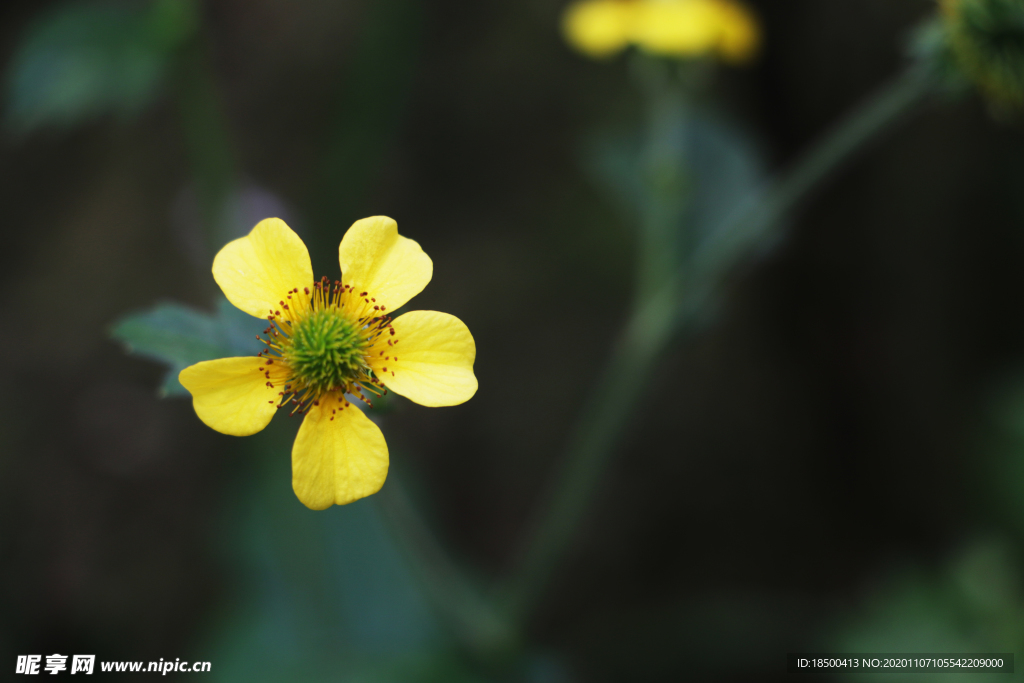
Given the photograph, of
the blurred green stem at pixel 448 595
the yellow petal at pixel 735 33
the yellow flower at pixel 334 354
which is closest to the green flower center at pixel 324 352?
the yellow flower at pixel 334 354

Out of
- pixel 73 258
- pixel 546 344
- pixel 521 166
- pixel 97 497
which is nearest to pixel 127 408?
pixel 97 497

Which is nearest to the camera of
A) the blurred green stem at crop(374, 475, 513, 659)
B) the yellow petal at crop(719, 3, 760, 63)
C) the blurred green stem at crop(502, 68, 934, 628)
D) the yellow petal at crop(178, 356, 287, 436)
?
the yellow petal at crop(178, 356, 287, 436)

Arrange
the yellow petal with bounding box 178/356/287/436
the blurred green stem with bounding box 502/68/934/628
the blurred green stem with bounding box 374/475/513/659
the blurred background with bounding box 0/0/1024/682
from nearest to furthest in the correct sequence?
the yellow petal with bounding box 178/356/287/436
the blurred green stem with bounding box 374/475/513/659
the blurred green stem with bounding box 502/68/934/628
the blurred background with bounding box 0/0/1024/682

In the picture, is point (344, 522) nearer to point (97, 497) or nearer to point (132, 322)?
point (97, 497)

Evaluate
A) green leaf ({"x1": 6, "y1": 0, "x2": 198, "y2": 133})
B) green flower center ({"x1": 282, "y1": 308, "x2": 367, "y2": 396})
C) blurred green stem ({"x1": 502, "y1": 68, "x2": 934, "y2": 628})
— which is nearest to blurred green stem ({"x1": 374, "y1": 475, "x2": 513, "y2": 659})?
blurred green stem ({"x1": 502, "y1": 68, "x2": 934, "y2": 628})

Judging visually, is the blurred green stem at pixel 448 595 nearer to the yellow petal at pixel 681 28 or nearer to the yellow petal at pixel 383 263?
the yellow petal at pixel 383 263

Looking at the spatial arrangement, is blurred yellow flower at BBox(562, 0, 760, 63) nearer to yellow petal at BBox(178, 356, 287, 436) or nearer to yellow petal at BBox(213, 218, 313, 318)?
yellow petal at BBox(213, 218, 313, 318)
